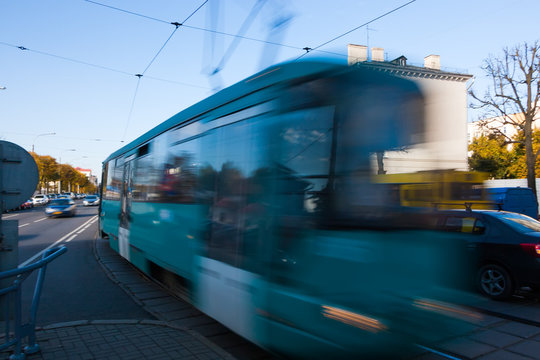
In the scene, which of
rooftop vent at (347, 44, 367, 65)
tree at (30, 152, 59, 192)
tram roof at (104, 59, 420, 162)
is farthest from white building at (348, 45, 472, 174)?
tree at (30, 152, 59, 192)

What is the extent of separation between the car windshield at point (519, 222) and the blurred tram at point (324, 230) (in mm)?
3667

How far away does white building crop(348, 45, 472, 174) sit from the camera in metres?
3.57

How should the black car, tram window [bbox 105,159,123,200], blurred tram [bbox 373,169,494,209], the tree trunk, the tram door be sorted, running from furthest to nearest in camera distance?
the tree trunk < tram window [bbox 105,159,123,200] < the tram door < the black car < blurred tram [bbox 373,169,494,209]

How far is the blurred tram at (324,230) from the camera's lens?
120 inches

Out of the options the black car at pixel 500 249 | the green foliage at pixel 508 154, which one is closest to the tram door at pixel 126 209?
the black car at pixel 500 249

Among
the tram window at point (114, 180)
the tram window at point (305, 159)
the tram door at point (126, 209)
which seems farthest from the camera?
the tram window at point (114, 180)

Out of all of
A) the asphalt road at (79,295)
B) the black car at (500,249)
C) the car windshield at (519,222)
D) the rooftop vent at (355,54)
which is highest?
the rooftop vent at (355,54)

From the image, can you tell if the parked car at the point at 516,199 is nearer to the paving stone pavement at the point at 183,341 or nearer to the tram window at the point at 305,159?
the paving stone pavement at the point at 183,341

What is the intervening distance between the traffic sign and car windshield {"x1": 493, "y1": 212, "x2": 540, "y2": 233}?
23.4 feet

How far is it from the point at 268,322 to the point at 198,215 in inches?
72.7

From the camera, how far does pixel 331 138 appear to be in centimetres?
326

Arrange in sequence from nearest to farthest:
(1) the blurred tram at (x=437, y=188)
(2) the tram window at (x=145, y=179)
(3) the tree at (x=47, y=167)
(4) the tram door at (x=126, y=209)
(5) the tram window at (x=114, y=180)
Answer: (1) the blurred tram at (x=437, y=188) → (2) the tram window at (x=145, y=179) → (4) the tram door at (x=126, y=209) → (5) the tram window at (x=114, y=180) → (3) the tree at (x=47, y=167)

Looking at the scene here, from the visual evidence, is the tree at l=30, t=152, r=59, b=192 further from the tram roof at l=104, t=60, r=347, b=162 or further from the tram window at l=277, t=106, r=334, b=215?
the tram window at l=277, t=106, r=334, b=215

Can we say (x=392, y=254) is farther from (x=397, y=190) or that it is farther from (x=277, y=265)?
(x=277, y=265)
